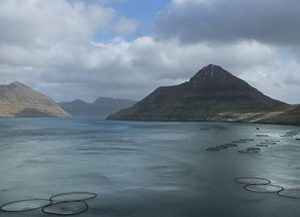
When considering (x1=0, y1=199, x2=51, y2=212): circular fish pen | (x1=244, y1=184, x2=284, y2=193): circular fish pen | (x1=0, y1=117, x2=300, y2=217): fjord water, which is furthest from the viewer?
(x1=244, y1=184, x2=284, y2=193): circular fish pen

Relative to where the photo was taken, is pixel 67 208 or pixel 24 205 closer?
pixel 67 208

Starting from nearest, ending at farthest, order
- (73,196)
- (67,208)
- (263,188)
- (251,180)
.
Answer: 1. (67,208)
2. (73,196)
3. (263,188)
4. (251,180)

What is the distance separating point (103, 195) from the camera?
48.0 m

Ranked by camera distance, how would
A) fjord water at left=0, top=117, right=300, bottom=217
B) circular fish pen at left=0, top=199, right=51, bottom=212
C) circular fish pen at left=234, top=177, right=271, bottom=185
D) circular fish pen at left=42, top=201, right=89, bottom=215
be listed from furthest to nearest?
circular fish pen at left=234, top=177, right=271, bottom=185, fjord water at left=0, top=117, right=300, bottom=217, circular fish pen at left=0, top=199, right=51, bottom=212, circular fish pen at left=42, top=201, right=89, bottom=215

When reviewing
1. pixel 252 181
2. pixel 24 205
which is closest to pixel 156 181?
pixel 252 181

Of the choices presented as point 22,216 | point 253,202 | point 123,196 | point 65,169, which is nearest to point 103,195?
point 123,196

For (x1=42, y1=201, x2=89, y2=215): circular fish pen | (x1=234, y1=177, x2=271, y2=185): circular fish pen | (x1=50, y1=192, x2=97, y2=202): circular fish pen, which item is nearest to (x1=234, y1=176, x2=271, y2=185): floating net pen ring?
(x1=234, y1=177, x2=271, y2=185): circular fish pen

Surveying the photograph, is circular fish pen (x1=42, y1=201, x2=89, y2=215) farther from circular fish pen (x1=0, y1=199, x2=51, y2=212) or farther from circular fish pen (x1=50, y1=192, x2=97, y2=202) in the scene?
circular fish pen (x1=50, y1=192, x2=97, y2=202)

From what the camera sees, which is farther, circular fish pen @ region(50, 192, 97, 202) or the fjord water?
circular fish pen @ region(50, 192, 97, 202)

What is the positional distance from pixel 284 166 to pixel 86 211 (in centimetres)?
4490

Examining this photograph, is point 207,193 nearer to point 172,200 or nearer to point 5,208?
point 172,200

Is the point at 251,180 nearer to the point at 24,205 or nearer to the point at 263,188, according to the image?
the point at 263,188

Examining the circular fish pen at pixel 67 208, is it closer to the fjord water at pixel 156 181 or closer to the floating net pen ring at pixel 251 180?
the fjord water at pixel 156 181

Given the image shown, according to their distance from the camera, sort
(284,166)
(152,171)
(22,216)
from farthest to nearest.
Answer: (284,166)
(152,171)
(22,216)
